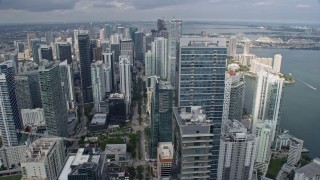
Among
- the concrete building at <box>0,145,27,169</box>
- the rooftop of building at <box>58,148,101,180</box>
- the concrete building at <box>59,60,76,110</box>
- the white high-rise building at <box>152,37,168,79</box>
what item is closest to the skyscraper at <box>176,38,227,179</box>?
the rooftop of building at <box>58,148,101,180</box>

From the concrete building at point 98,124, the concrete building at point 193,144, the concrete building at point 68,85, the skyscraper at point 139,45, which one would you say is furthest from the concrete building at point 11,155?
the skyscraper at point 139,45

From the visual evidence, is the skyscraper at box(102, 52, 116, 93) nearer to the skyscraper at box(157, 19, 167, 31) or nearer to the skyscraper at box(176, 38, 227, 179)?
the skyscraper at box(157, 19, 167, 31)

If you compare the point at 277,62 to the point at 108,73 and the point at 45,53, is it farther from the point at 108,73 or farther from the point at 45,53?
the point at 45,53

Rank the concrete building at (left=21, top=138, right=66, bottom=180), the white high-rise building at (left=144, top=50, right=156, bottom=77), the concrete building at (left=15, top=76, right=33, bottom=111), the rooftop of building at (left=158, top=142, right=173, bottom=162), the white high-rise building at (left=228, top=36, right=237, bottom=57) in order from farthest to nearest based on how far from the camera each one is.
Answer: the white high-rise building at (left=228, top=36, right=237, bottom=57)
the white high-rise building at (left=144, top=50, right=156, bottom=77)
the concrete building at (left=15, top=76, right=33, bottom=111)
the rooftop of building at (left=158, top=142, right=173, bottom=162)
the concrete building at (left=21, top=138, right=66, bottom=180)

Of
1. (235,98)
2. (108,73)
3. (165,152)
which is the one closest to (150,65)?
(108,73)

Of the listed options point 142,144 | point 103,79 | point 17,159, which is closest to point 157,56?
point 103,79

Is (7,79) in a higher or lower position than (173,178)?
higher

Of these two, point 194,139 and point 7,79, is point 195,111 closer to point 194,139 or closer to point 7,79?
point 194,139
